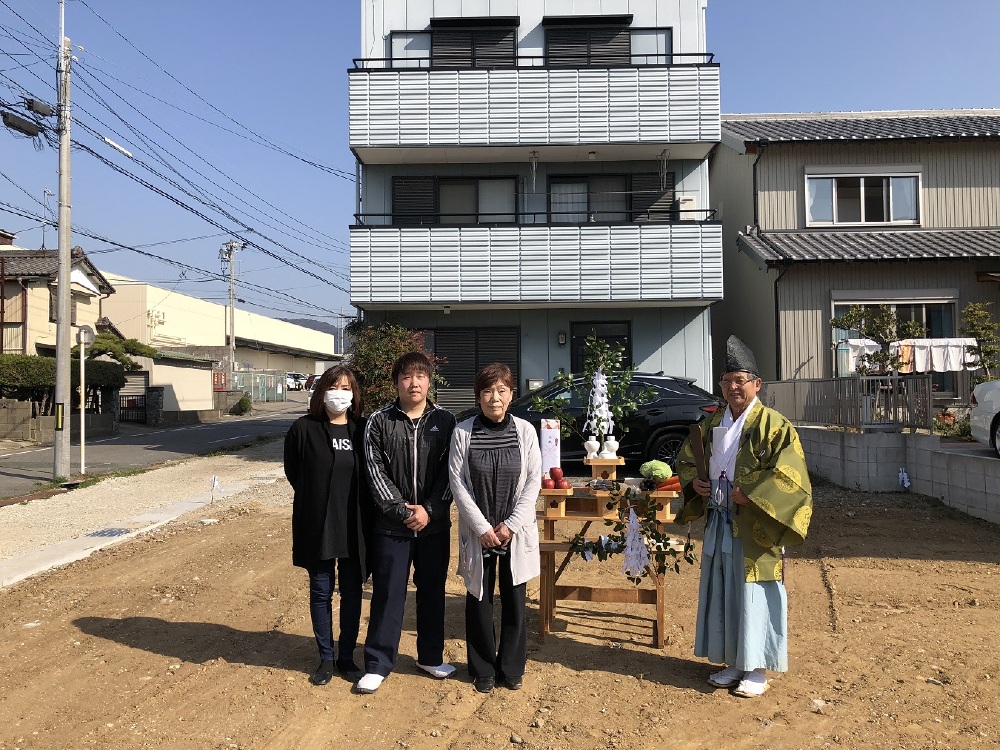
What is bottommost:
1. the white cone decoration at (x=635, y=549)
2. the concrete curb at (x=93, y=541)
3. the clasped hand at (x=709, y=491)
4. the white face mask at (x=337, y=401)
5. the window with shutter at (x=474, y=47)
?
the concrete curb at (x=93, y=541)

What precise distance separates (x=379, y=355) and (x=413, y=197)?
3.64 metres

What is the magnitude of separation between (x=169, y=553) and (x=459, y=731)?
4906 mm

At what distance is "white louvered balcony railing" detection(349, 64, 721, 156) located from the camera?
48.9 feet

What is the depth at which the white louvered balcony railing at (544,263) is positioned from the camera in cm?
1483

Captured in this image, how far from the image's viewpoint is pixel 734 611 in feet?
13.8

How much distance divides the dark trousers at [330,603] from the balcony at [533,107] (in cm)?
1176

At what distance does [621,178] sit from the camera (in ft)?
52.9

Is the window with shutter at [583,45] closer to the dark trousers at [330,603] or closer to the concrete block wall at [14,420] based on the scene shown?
the dark trousers at [330,603]

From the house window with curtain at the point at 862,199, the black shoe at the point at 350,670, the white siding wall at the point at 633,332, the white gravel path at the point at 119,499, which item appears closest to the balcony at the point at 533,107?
the house window with curtain at the point at 862,199

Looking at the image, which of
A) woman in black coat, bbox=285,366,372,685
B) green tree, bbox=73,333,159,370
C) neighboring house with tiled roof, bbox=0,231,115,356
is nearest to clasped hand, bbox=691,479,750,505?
woman in black coat, bbox=285,366,372,685

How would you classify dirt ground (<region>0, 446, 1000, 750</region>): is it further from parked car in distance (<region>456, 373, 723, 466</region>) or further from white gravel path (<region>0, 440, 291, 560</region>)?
parked car in distance (<region>456, 373, 723, 466</region>)

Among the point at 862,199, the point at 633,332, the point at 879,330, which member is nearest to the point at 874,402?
the point at 879,330

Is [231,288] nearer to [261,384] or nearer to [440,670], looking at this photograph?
[261,384]

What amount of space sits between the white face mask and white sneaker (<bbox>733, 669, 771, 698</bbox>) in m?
2.55
